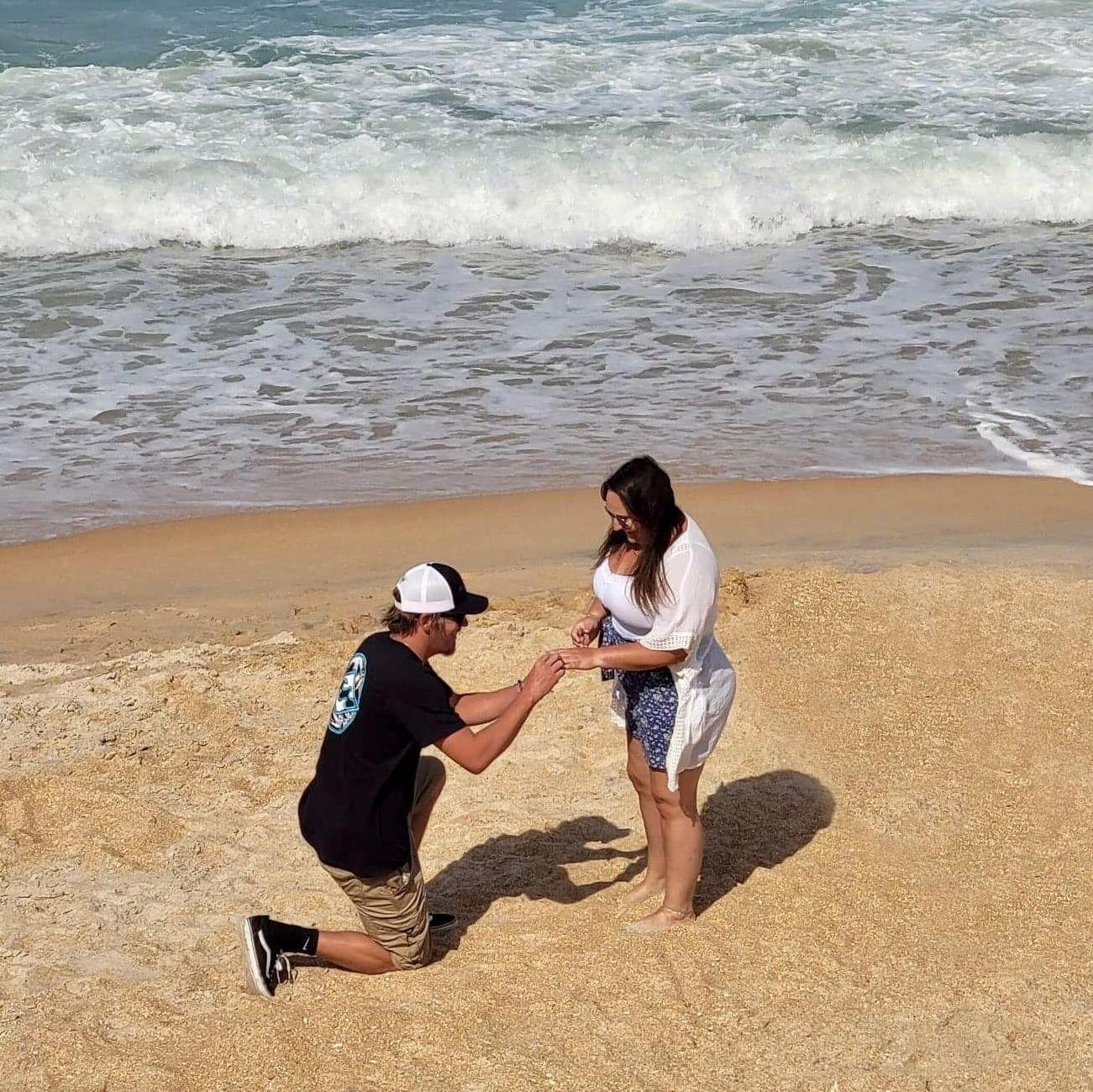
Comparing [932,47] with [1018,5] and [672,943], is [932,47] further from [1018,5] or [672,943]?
[672,943]

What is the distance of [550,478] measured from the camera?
8.84m

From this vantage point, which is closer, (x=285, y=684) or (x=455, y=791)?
(x=455, y=791)

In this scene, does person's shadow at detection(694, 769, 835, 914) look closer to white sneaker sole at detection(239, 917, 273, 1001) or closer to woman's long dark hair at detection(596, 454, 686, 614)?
woman's long dark hair at detection(596, 454, 686, 614)

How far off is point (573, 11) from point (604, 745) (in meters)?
17.4

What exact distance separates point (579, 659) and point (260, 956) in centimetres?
137

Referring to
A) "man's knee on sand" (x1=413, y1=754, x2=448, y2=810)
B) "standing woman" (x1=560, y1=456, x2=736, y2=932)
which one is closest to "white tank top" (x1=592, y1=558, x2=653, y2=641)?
"standing woman" (x1=560, y1=456, x2=736, y2=932)

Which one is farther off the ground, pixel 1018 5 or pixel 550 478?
pixel 1018 5

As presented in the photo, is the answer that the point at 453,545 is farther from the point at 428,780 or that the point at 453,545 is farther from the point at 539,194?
the point at 539,194

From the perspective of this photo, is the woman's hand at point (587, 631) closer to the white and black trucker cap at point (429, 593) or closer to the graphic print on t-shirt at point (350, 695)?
the white and black trucker cap at point (429, 593)

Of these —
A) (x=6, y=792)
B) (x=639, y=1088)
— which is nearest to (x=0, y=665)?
(x=6, y=792)

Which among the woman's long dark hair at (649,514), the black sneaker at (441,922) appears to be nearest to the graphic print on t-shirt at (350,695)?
the woman's long dark hair at (649,514)

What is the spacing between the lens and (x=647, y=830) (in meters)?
5.06

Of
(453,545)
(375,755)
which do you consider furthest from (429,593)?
(453,545)

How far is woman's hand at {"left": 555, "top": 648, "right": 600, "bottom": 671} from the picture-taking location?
4.36 m
